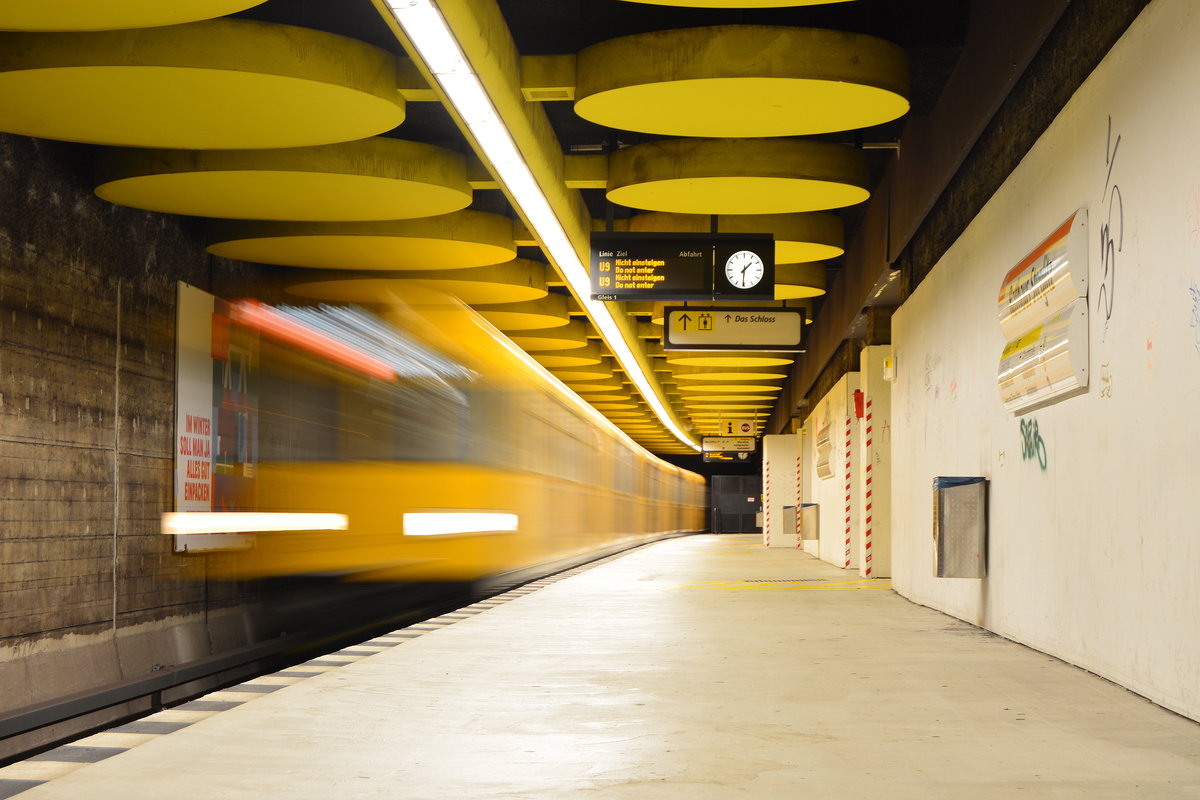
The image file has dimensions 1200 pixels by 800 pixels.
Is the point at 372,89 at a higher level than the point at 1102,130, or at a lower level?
higher

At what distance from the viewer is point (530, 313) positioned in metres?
18.3

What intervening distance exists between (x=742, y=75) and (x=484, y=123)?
5.92ft

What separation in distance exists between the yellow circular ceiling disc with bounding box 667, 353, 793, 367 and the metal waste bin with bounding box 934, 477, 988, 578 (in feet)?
44.1

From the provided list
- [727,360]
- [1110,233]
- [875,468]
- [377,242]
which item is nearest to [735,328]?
[875,468]

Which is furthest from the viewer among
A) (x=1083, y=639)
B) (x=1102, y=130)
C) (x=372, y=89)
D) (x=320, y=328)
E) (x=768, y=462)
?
(x=768, y=462)

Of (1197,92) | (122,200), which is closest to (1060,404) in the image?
(1197,92)

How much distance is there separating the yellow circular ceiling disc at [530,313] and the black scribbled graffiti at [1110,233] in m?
12.4

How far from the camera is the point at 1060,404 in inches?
271

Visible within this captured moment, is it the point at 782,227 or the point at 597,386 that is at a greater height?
the point at 782,227

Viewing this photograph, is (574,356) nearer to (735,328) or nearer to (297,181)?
(735,328)

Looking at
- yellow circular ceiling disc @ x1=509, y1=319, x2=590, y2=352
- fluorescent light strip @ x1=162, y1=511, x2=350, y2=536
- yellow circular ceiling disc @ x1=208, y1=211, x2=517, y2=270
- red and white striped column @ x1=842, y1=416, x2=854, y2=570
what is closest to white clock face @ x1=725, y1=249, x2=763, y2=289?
yellow circular ceiling disc @ x1=208, y1=211, x2=517, y2=270

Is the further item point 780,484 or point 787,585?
point 780,484

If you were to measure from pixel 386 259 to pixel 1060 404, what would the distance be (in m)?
8.82

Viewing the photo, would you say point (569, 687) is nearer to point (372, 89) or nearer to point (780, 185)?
point (372, 89)
